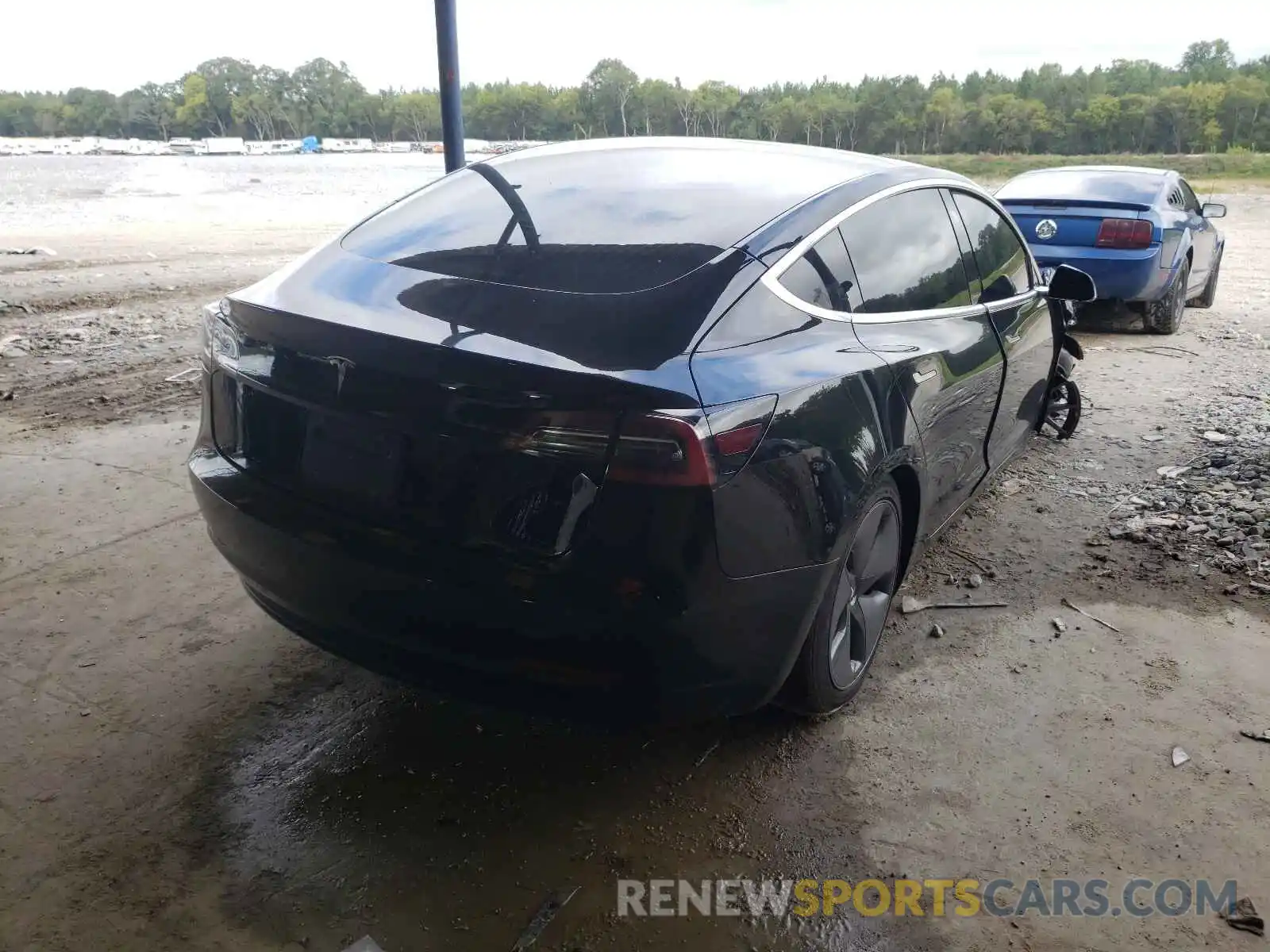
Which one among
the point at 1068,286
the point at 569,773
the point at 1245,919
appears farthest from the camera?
the point at 1068,286

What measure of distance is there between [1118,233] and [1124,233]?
5 centimetres

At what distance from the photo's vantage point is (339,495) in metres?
2.24

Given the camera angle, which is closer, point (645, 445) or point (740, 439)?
point (645, 445)

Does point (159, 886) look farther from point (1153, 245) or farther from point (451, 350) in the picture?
point (1153, 245)

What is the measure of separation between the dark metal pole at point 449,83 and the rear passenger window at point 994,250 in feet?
12.8

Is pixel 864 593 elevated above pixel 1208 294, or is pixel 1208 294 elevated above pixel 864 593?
pixel 1208 294

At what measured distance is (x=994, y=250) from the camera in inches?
152

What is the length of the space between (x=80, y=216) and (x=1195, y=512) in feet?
78.6

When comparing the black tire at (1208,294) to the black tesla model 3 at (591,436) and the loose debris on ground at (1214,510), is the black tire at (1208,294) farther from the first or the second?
the black tesla model 3 at (591,436)

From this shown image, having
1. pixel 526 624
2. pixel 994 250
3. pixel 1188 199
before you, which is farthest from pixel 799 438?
pixel 1188 199

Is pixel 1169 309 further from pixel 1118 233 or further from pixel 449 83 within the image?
pixel 449 83

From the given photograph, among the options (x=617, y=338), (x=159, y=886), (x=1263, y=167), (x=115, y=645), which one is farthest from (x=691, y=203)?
(x=1263, y=167)

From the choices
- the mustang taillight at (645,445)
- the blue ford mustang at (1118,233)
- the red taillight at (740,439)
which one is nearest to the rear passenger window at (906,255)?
the red taillight at (740,439)

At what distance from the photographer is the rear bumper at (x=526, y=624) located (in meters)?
2.05
